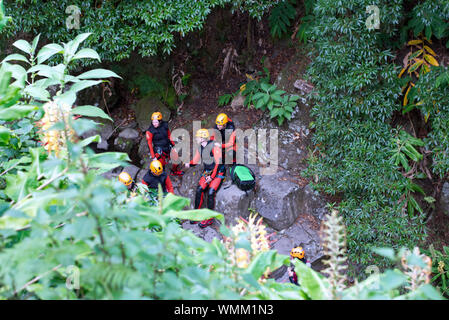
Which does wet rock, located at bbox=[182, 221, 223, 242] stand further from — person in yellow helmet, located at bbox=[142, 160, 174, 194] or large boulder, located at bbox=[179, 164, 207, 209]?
person in yellow helmet, located at bbox=[142, 160, 174, 194]

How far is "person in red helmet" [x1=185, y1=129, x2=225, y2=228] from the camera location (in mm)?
5855

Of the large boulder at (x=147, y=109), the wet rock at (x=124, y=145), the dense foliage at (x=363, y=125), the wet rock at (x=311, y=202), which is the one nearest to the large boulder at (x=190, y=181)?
the wet rock at (x=124, y=145)

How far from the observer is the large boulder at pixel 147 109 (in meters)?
7.80

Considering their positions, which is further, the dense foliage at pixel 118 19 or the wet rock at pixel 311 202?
the dense foliage at pixel 118 19

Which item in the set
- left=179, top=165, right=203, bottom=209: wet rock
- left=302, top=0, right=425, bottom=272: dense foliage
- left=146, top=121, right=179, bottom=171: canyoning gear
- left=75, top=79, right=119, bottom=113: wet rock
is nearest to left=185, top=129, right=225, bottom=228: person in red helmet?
left=179, top=165, right=203, bottom=209: wet rock

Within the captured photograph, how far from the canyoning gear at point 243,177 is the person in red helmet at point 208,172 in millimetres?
203

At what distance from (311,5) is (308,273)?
234 inches

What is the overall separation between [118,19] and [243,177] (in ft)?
10.2

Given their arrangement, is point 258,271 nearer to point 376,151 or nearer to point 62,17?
point 376,151

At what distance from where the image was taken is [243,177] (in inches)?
225

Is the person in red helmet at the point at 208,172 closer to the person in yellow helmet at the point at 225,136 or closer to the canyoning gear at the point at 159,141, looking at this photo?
the person in yellow helmet at the point at 225,136

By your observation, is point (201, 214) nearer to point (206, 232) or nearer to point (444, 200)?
point (206, 232)

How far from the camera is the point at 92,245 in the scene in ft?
3.16

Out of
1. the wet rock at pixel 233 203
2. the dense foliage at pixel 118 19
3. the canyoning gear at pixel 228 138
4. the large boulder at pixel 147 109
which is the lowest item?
the wet rock at pixel 233 203
